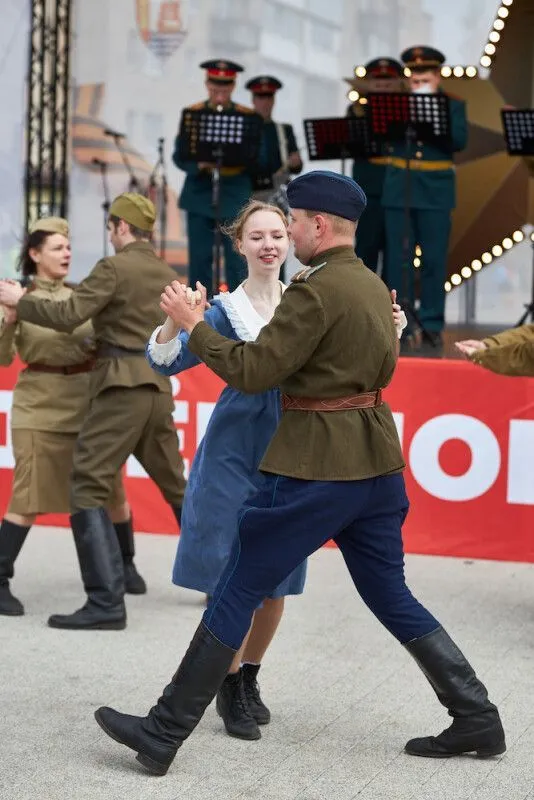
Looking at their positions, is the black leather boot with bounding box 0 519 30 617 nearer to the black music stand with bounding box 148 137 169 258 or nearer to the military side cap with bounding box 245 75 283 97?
the military side cap with bounding box 245 75 283 97

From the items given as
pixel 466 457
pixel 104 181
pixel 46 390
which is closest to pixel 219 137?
pixel 104 181

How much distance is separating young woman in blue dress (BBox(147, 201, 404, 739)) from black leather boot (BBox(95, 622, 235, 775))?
453 mm

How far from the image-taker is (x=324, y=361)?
3.85 metres

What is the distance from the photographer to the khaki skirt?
6012 millimetres

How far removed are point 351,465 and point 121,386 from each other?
2187 millimetres

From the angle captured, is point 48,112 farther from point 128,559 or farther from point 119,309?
point 119,309

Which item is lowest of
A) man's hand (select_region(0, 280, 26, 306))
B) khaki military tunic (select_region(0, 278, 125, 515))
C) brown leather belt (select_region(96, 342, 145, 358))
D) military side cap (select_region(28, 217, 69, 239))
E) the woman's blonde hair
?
khaki military tunic (select_region(0, 278, 125, 515))

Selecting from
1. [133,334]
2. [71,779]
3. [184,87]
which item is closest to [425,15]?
[184,87]

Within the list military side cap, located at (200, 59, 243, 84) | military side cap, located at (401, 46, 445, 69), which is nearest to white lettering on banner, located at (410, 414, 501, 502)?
military side cap, located at (401, 46, 445, 69)

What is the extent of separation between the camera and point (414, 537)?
285 inches

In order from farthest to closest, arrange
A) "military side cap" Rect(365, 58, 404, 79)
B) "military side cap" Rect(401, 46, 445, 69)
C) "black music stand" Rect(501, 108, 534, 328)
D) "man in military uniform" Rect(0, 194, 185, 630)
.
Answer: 1. "military side cap" Rect(365, 58, 404, 79)
2. "military side cap" Rect(401, 46, 445, 69)
3. "black music stand" Rect(501, 108, 534, 328)
4. "man in military uniform" Rect(0, 194, 185, 630)

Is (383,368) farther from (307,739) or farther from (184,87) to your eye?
(184,87)

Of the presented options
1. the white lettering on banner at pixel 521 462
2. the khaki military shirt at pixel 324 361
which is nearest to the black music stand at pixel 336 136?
the white lettering on banner at pixel 521 462

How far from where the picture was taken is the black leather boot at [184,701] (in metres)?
3.90
